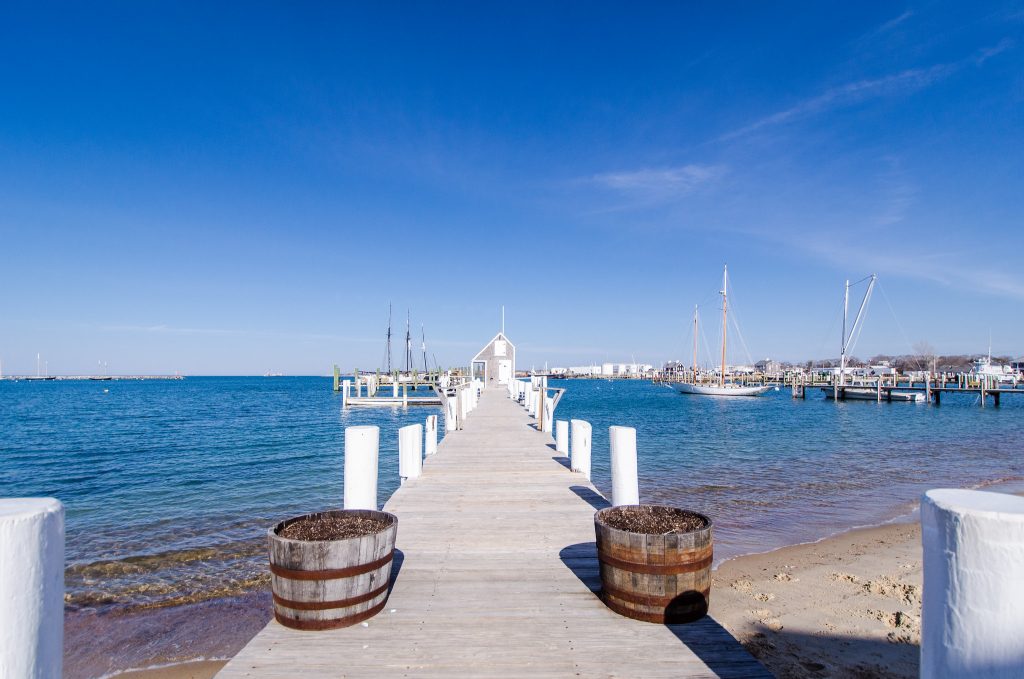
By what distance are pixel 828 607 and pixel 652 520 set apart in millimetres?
4284

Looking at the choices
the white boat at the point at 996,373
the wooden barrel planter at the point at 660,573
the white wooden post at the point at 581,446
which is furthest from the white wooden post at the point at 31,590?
the white boat at the point at 996,373

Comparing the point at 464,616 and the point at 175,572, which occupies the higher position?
the point at 464,616

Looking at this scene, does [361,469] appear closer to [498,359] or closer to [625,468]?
[625,468]

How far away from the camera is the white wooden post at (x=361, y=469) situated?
5.31 metres

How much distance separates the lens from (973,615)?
1.98 metres

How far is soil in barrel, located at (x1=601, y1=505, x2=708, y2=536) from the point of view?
4195 millimetres

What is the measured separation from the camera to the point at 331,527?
4305 millimetres

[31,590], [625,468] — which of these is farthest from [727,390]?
[31,590]

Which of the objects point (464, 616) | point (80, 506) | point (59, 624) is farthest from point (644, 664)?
point (80, 506)

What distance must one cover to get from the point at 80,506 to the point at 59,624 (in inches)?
565

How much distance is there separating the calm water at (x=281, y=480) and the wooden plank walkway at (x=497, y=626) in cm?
381

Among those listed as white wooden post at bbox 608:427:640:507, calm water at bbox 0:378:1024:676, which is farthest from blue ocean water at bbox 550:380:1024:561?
white wooden post at bbox 608:427:640:507

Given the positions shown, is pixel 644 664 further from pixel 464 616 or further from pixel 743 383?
pixel 743 383

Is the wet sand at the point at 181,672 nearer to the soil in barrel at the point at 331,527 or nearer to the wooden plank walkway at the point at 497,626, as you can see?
the wooden plank walkway at the point at 497,626
